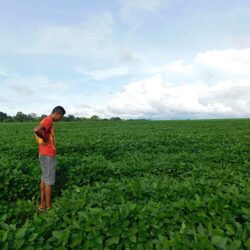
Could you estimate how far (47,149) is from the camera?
6566 mm

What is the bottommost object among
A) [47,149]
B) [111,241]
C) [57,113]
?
[111,241]

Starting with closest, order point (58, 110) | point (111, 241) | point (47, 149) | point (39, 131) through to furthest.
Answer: point (111, 241)
point (39, 131)
point (58, 110)
point (47, 149)

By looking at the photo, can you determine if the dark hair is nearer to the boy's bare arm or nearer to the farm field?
the boy's bare arm

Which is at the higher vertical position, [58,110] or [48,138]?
[58,110]

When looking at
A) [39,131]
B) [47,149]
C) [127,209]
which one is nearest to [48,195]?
[47,149]

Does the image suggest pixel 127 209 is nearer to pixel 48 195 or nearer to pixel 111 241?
pixel 111 241

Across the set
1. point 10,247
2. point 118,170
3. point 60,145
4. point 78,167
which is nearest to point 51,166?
point 78,167

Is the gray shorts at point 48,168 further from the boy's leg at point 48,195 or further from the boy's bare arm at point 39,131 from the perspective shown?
the boy's bare arm at point 39,131

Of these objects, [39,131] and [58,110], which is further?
[58,110]

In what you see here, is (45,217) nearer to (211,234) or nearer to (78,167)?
(211,234)

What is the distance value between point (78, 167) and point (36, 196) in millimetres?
1150

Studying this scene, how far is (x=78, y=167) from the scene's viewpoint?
7727 mm

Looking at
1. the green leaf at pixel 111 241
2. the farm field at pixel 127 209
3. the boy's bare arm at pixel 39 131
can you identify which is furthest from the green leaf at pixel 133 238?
the boy's bare arm at pixel 39 131

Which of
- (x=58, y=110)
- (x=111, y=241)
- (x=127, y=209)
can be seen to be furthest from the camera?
(x=58, y=110)
